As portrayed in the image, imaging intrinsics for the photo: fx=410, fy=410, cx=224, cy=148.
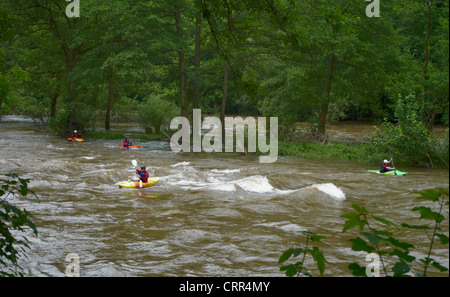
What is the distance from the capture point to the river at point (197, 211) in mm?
8391

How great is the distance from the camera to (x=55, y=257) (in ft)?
27.9

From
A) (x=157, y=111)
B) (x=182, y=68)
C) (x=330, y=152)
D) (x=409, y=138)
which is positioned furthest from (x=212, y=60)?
(x=409, y=138)

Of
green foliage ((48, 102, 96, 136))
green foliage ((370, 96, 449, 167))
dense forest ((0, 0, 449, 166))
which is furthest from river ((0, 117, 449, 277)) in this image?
green foliage ((48, 102, 96, 136))

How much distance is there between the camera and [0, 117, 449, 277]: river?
27.5ft

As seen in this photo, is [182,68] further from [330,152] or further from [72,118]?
[330,152]

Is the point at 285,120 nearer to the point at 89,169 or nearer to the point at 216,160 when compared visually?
the point at 216,160

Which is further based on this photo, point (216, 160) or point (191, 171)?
point (216, 160)

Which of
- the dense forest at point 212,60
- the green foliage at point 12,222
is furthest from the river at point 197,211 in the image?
the dense forest at point 212,60

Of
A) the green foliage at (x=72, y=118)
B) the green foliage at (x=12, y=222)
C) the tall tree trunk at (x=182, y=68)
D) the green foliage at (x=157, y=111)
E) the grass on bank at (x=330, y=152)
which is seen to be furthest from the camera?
the green foliage at (x=157, y=111)

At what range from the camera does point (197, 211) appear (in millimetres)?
12578

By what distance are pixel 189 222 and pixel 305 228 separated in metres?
3.17

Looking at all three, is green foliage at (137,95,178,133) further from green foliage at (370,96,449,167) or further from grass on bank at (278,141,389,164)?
green foliage at (370,96,449,167)

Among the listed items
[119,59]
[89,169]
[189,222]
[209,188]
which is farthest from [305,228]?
[119,59]

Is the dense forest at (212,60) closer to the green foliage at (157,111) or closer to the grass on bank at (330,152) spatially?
the green foliage at (157,111)
